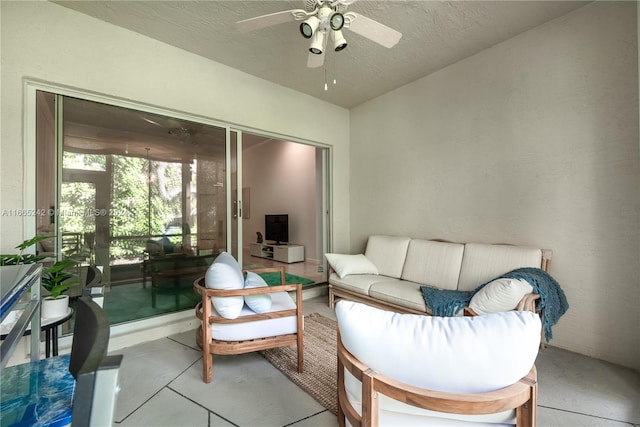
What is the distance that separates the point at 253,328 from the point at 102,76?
2.44 metres

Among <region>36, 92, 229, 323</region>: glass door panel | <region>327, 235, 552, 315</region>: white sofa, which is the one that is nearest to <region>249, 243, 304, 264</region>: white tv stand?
<region>327, 235, 552, 315</region>: white sofa

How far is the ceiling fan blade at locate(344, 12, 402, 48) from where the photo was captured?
1.78 metres

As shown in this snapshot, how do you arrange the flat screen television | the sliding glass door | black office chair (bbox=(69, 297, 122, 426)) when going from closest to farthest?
black office chair (bbox=(69, 297, 122, 426)) < the sliding glass door < the flat screen television

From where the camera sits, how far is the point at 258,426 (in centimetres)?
149

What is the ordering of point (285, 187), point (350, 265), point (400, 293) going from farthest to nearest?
1. point (285, 187)
2. point (350, 265)
3. point (400, 293)

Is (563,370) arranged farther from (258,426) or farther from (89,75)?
(89,75)

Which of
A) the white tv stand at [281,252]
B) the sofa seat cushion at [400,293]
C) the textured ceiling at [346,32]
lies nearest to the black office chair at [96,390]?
the sofa seat cushion at [400,293]

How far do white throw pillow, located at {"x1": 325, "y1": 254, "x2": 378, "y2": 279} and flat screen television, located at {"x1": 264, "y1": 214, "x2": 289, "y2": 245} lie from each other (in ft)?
10.9

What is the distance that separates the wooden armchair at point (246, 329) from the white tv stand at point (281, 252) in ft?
13.3

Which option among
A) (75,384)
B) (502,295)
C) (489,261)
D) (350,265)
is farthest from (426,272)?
(75,384)

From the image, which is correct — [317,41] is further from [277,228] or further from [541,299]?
[277,228]

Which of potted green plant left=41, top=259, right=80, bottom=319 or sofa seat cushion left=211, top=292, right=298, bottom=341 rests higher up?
potted green plant left=41, top=259, right=80, bottom=319

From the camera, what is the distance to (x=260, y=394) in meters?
1.76

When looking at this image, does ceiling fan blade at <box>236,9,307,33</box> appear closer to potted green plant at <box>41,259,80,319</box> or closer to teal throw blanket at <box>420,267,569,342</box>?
potted green plant at <box>41,259,80,319</box>
